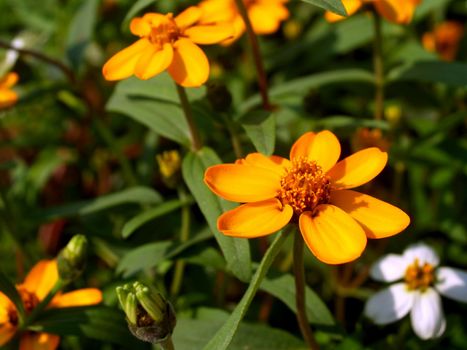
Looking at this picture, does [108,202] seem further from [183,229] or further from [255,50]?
[255,50]

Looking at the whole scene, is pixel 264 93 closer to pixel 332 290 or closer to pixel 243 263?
pixel 243 263

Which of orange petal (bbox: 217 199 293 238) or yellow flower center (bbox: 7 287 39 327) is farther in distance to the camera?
yellow flower center (bbox: 7 287 39 327)

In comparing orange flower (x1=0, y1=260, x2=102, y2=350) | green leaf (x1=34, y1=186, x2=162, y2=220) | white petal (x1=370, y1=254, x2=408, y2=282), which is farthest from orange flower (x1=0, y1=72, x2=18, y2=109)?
white petal (x1=370, y1=254, x2=408, y2=282)

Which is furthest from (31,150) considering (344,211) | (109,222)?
(344,211)

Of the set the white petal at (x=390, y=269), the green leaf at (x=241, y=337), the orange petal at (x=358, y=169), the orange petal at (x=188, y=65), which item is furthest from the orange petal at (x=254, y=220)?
the white petal at (x=390, y=269)

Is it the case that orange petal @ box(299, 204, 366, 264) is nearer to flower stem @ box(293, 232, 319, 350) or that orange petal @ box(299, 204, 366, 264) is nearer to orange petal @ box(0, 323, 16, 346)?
flower stem @ box(293, 232, 319, 350)

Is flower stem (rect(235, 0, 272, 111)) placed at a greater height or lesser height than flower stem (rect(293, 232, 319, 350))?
greater
